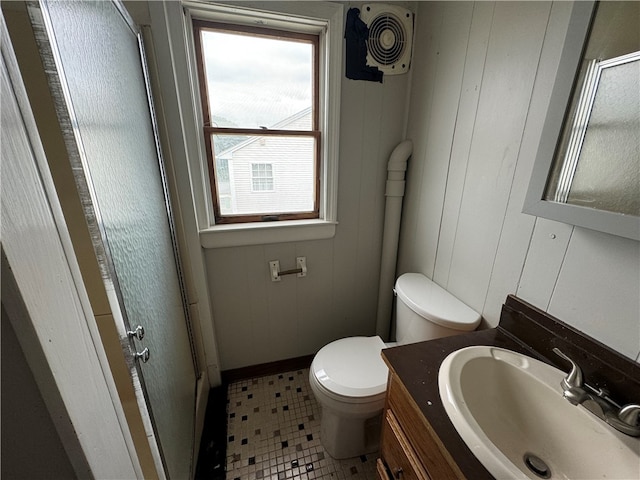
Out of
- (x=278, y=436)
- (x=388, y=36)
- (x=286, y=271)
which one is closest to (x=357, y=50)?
(x=388, y=36)

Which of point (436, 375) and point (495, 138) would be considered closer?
point (436, 375)

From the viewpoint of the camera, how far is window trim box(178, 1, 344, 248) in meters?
1.14

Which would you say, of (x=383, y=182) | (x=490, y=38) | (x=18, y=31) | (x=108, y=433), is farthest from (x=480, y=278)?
(x=18, y=31)

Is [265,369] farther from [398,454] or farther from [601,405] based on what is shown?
[601,405]

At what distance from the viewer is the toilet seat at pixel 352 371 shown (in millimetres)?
1107

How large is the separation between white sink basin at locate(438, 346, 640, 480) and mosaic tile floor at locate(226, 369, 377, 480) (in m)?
0.84

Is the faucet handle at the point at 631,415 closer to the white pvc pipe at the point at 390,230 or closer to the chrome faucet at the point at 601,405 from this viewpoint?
the chrome faucet at the point at 601,405

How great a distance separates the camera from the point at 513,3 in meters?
0.87

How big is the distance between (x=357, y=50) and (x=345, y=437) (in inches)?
72.0

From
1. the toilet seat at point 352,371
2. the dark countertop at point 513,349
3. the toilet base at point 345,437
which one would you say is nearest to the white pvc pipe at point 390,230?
the toilet seat at point 352,371

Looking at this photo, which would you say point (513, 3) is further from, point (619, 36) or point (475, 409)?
point (475, 409)

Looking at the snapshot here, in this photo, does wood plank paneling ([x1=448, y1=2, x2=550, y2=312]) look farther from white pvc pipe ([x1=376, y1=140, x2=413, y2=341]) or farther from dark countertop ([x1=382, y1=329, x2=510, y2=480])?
white pvc pipe ([x1=376, y1=140, x2=413, y2=341])

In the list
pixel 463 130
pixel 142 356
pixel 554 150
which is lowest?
pixel 142 356

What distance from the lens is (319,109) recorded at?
1.41 meters
